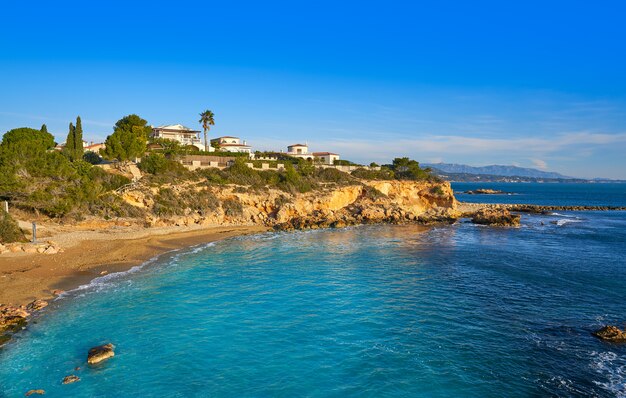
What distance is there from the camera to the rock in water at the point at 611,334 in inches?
641

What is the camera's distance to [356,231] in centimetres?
4719

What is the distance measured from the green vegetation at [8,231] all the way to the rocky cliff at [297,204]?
12353 mm

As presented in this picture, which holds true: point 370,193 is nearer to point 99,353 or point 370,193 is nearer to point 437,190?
point 437,190

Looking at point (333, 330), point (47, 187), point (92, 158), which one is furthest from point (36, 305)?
point (92, 158)

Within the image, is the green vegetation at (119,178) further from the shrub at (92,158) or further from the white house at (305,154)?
the white house at (305,154)

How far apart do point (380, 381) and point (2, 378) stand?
12.9 metres

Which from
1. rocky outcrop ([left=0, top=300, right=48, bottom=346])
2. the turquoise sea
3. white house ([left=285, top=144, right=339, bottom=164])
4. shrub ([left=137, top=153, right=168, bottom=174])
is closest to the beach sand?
rocky outcrop ([left=0, top=300, right=48, bottom=346])

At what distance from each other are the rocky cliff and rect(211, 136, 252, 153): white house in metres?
31.3

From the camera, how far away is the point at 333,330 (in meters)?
17.2

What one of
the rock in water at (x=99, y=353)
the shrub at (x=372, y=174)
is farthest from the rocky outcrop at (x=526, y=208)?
the rock in water at (x=99, y=353)

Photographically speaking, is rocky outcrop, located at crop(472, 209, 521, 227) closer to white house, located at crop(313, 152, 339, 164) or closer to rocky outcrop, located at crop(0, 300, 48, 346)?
white house, located at crop(313, 152, 339, 164)

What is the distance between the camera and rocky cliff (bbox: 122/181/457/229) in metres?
44.1

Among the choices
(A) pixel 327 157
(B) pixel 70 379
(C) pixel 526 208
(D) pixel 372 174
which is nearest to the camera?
(B) pixel 70 379

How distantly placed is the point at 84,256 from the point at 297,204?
30081 millimetres
